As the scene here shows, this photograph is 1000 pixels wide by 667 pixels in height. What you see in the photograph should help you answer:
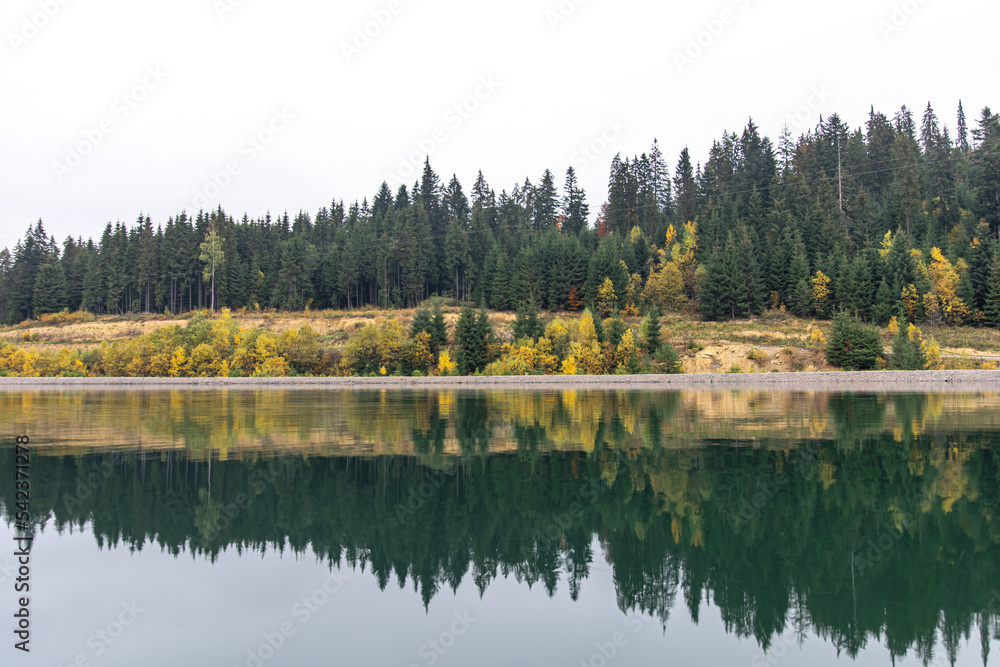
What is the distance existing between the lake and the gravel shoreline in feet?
102

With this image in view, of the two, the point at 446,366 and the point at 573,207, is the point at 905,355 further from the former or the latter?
the point at 573,207

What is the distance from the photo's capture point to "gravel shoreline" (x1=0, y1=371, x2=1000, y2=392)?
155ft

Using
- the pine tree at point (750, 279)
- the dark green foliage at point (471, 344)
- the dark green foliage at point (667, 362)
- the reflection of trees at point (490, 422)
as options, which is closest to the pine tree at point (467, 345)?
the dark green foliage at point (471, 344)

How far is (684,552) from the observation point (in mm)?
8555

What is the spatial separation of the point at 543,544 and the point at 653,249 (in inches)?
3669

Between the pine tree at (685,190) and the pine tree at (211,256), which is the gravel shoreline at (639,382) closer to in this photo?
the pine tree at (211,256)

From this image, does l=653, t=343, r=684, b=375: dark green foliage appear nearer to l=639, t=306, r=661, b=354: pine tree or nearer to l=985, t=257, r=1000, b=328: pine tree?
l=639, t=306, r=661, b=354: pine tree

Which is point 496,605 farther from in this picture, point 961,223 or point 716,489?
point 961,223

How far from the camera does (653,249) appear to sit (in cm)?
9831

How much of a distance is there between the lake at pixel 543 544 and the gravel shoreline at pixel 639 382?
102 ft

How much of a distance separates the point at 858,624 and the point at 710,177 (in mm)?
113445

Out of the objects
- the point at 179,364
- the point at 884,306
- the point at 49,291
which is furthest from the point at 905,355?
the point at 49,291

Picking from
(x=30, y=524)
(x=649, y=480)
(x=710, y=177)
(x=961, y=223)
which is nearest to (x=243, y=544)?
(x=30, y=524)

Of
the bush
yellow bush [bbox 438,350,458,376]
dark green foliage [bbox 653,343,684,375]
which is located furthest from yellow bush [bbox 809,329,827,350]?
yellow bush [bbox 438,350,458,376]
